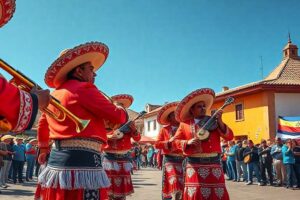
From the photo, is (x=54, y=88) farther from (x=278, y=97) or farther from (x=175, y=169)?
(x=278, y=97)

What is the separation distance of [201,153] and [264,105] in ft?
71.3

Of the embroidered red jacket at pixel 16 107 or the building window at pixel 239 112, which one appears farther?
the building window at pixel 239 112

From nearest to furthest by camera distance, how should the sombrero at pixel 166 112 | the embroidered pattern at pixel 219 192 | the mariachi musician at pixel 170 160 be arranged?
1. the embroidered pattern at pixel 219 192
2. the mariachi musician at pixel 170 160
3. the sombrero at pixel 166 112

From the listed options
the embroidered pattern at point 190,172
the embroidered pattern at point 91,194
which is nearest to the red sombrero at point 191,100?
the embroidered pattern at point 190,172

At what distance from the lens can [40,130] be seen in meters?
5.03

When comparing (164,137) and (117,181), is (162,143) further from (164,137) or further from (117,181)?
(117,181)

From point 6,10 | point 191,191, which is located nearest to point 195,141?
point 191,191

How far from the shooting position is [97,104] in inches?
159

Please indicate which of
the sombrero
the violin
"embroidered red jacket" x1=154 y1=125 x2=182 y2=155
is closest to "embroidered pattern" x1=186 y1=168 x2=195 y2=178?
the violin

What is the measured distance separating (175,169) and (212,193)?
2956 mm

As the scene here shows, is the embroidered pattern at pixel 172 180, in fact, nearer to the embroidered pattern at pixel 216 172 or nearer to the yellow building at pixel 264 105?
the embroidered pattern at pixel 216 172

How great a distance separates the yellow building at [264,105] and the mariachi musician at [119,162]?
19522mm

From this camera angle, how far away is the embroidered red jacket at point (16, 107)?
268 cm

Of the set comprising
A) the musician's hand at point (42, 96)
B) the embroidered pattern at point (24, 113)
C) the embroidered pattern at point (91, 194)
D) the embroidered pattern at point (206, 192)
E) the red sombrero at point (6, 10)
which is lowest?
the embroidered pattern at point (206, 192)
